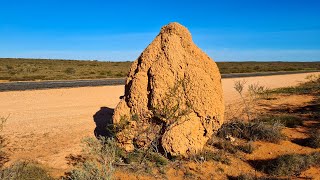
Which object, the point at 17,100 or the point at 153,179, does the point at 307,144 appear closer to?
the point at 153,179

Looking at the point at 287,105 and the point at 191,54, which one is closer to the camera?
the point at 191,54

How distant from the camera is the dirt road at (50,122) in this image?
732 centimetres

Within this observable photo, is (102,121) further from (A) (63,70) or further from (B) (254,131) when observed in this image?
(A) (63,70)

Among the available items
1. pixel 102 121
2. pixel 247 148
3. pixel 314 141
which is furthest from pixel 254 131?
pixel 102 121

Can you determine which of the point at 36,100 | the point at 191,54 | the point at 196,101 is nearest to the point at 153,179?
the point at 196,101

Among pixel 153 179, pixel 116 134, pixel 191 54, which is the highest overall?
pixel 191 54

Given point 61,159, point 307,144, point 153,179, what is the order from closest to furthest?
point 153,179
point 61,159
point 307,144

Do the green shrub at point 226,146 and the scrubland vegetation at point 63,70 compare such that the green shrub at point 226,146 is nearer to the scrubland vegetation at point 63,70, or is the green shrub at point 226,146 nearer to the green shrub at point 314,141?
the green shrub at point 314,141

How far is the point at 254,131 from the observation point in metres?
8.32

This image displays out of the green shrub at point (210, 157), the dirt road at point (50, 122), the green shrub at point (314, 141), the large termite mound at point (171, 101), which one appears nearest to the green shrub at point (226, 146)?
the green shrub at point (210, 157)

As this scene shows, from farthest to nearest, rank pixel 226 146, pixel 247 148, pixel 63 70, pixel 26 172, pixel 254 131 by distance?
pixel 63 70 < pixel 254 131 < pixel 226 146 < pixel 247 148 < pixel 26 172

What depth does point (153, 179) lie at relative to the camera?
19.6ft

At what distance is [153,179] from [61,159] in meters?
2.20

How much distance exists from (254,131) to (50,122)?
6.27m
